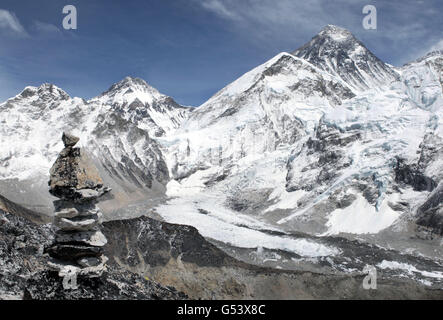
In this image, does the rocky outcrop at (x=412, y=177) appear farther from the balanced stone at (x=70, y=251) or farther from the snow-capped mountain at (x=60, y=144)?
the balanced stone at (x=70, y=251)

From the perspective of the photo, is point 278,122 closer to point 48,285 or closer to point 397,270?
point 397,270

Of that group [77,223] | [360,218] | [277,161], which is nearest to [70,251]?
[77,223]

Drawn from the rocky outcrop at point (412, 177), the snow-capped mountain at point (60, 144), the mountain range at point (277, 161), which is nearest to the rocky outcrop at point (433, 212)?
the mountain range at point (277, 161)

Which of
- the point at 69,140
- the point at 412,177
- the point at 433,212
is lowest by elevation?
the point at 433,212

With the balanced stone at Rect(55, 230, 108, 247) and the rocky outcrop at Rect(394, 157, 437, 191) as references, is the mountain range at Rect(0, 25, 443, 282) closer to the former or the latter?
the rocky outcrop at Rect(394, 157, 437, 191)

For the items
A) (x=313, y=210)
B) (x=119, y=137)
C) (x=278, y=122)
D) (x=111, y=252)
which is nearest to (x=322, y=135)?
(x=313, y=210)

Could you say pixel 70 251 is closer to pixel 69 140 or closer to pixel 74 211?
pixel 74 211
